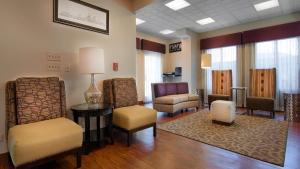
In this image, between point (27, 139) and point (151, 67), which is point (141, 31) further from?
point (27, 139)

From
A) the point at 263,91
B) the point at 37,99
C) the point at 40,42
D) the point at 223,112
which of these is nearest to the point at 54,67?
the point at 40,42

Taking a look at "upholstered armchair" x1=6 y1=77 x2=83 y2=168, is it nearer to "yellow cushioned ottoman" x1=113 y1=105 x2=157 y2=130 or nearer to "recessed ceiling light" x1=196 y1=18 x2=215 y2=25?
"yellow cushioned ottoman" x1=113 y1=105 x2=157 y2=130

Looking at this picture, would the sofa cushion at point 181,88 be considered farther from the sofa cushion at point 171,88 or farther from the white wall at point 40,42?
the white wall at point 40,42

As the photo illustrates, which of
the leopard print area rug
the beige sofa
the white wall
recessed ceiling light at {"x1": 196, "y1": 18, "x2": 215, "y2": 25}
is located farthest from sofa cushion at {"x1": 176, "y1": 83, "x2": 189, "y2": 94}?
the white wall

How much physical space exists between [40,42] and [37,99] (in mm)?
801

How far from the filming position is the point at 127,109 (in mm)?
2652

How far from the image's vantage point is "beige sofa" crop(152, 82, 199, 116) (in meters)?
4.19

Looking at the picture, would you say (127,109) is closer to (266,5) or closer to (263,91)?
(263,91)

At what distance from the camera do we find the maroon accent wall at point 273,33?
14.6ft

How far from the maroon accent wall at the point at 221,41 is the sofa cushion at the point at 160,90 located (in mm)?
2656

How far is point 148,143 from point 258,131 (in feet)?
6.45

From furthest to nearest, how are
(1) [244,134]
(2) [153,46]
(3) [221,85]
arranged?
(2) [153,46] → (3) [221,85] → (1) [244,134]

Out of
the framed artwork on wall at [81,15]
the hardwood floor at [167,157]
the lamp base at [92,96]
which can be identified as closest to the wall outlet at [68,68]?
the lamp base at [92,96]

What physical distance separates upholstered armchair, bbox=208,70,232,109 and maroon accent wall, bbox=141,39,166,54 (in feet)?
8.12
